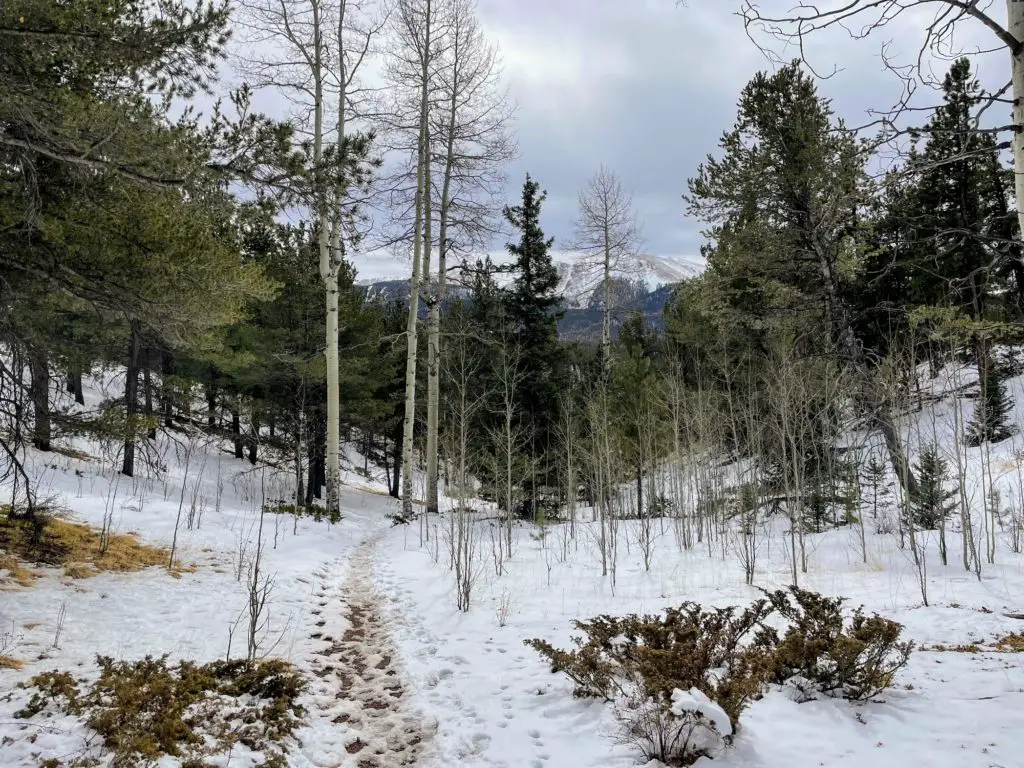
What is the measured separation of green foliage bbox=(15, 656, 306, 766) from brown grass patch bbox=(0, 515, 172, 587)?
2.56 m

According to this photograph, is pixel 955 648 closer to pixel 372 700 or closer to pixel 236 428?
pixel 372 700

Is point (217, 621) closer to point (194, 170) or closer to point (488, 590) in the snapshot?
point (488, 590)

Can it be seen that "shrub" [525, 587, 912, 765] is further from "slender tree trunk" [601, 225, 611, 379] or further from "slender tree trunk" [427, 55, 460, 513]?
"slender tree trunk" [601, 225, 611, 379]

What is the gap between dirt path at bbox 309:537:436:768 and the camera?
3664 millimetres

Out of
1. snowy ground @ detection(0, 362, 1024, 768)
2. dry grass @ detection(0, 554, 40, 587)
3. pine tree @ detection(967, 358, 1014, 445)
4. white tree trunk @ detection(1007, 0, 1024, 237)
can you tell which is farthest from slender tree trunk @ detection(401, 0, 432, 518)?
pine tree @ detection(967, 358, 1014, 445)

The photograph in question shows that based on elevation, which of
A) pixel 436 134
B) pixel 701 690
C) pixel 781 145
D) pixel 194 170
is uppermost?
pixel 436 134

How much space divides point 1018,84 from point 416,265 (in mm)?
13179

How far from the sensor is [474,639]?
229 inches

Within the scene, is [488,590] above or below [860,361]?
below

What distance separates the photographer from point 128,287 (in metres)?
5.74

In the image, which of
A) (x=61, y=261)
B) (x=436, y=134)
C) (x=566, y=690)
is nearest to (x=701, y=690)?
(x=566, y=690)

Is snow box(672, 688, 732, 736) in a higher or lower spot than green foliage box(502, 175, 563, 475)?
lower

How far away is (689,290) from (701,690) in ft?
38.7

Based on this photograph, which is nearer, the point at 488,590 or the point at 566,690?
the point at 566,690
